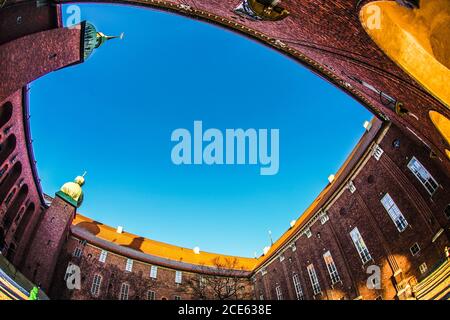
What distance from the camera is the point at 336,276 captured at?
20219 mm

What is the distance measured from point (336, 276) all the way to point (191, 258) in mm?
21290

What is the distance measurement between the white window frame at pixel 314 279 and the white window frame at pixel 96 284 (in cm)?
1967

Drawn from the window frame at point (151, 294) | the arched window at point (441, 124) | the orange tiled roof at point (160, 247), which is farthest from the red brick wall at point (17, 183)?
the arched window at point (441, 124)

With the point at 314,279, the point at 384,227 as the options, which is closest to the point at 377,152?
the point at 384,227

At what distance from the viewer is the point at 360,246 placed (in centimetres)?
1839

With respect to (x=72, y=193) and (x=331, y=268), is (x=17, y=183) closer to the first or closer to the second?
(x=72, y=193)

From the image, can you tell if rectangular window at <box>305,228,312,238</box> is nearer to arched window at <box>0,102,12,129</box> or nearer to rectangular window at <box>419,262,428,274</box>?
rectangular window at <box>419,262,428,274</box>

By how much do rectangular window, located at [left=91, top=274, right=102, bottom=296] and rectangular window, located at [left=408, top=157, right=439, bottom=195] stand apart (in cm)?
2790

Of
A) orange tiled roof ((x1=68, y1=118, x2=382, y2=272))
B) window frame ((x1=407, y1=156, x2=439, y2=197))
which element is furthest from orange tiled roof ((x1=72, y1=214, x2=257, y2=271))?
window frame ((x1=407, y1=156, x2=439, y2=197))

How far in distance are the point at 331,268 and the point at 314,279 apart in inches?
93.2

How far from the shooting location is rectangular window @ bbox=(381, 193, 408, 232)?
15.5 metres

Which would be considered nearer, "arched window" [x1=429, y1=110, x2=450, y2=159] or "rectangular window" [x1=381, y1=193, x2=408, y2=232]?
"arched window" [x1=429, y1=110, x2=450, y2=159]
